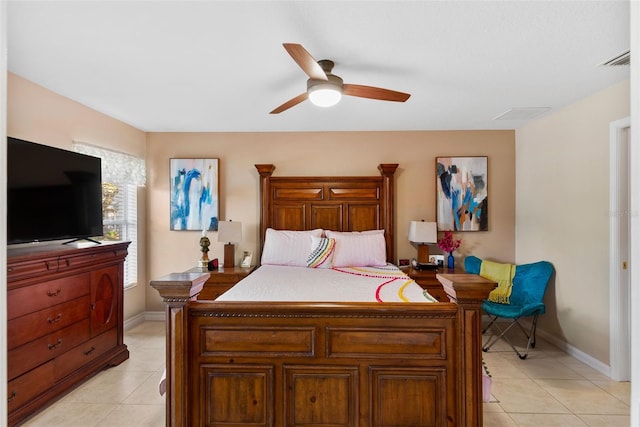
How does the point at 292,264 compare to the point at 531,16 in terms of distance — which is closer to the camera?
the point at 531,16

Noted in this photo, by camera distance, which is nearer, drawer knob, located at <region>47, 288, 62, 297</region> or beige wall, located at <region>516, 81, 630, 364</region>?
drawer knob, located at <region>47, 288, 62, 297</region>

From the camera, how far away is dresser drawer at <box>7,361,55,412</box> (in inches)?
84.2

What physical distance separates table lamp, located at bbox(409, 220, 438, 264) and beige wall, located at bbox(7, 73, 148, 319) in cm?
344

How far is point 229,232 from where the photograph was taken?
4000mm

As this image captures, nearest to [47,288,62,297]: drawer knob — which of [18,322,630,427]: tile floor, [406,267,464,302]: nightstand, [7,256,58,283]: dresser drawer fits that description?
[7,256,58,283]: dresser drawer

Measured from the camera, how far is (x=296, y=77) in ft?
8.68

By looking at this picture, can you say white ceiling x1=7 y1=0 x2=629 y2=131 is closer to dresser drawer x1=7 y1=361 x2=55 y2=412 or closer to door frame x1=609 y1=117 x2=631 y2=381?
door frame x1=609 y1=117 x2=631 y2=381

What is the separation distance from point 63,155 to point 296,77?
1.95 m

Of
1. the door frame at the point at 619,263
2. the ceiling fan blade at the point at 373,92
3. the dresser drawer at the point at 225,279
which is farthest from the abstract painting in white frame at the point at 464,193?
Answer: the dresser drawer at the point at 225,279

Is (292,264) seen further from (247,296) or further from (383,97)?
(383,97)

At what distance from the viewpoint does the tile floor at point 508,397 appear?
2289 mm

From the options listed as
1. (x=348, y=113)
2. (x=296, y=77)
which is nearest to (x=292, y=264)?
(x=348, y=113)

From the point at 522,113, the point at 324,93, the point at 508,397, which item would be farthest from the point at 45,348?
the point at 522,113

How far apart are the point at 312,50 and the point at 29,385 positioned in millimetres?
2875
